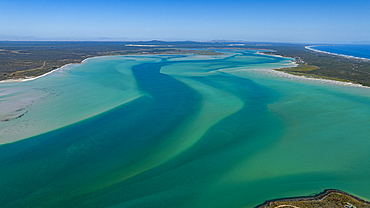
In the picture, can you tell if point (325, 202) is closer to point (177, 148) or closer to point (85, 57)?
point (177, 148)

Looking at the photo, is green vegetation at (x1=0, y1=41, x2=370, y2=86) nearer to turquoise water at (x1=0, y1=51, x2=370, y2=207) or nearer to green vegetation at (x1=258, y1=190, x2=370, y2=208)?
turquoise water at (x1=0, y1=51, x2=370, y2=207)

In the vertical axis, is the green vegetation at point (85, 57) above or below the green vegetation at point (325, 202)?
above

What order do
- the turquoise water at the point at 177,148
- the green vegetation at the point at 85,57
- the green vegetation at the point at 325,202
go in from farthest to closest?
the green vegetation at the point at 85,57, the turquoise water at the point at 177,148, the green vegetation at the point at 325,202

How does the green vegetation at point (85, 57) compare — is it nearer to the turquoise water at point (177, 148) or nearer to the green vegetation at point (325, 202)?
the turquoise water at point (177, 148)

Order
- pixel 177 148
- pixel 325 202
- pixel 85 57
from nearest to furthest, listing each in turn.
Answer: pixel 325 202 → pixel 177 148 → pixel 85 57

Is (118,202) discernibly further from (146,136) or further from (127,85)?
(127,85)

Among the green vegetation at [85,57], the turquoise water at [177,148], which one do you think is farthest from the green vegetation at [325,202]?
the green vegetation at [85,57]

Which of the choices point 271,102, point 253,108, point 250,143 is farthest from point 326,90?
point 250,143

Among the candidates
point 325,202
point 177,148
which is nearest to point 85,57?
point 177,148
